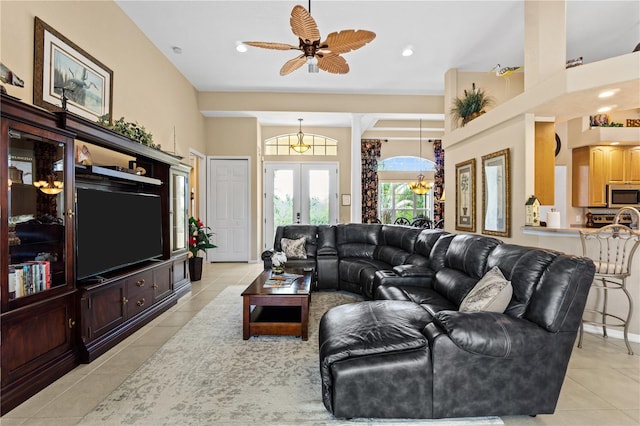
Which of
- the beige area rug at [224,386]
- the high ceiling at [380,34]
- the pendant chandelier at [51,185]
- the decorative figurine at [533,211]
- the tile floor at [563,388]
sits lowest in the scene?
the tile floor at [563,388]

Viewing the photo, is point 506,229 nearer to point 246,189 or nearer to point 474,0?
point 474,0

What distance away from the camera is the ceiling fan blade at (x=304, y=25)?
266cm

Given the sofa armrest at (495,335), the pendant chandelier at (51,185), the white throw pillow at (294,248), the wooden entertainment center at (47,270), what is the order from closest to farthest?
the sofa armrest at (495,335), the wooden entertainment center at (47,270), the pendant chandelier at (51,185), the white throw pillow at (294,248)

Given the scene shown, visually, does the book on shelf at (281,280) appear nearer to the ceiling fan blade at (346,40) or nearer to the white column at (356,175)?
the ceiling fan blade at (346,40)

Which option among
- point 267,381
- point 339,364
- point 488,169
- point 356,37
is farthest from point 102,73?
point 488,169

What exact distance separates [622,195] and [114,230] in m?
8.48

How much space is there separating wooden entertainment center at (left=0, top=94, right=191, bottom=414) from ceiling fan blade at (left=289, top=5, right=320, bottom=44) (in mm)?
1904

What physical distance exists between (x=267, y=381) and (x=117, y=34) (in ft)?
13.7

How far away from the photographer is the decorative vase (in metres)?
5.57

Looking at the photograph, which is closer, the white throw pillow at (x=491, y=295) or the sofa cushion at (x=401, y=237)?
the white throw pillow at (x=491, y=295)

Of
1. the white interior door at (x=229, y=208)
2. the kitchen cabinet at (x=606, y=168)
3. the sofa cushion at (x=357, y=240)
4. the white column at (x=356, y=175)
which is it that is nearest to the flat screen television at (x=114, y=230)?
the sofa cushion at (x=357, y=240)

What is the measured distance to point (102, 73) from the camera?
352 centimetres

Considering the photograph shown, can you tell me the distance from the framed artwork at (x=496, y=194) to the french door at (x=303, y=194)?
425cm

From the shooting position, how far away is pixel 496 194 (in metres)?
4.33
